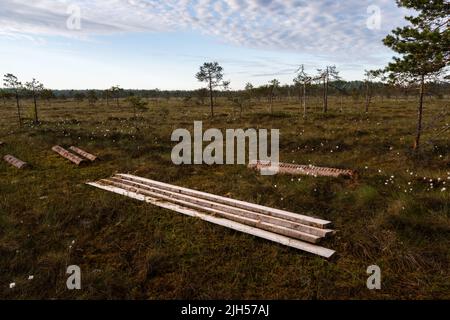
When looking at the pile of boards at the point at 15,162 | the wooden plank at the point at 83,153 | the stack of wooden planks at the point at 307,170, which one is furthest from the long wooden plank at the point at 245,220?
the pile of boards at the point at 15,162

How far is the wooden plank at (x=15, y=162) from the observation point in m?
13.1

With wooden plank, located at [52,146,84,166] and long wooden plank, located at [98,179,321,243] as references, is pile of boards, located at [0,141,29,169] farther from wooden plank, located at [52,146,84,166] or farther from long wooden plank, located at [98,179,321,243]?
long wooden plank, located at [98,179,321,243]

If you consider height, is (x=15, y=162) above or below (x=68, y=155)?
below

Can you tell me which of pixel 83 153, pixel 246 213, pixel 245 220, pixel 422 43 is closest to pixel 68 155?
pixel 83 153

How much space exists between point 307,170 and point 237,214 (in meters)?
3.97

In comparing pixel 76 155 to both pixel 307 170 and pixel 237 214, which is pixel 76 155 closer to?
pixel 237 214

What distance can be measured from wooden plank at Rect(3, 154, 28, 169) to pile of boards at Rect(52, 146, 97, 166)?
1.75m

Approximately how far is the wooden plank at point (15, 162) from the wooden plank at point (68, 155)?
172 cm

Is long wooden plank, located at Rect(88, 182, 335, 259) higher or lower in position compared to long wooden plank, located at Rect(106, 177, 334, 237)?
lower

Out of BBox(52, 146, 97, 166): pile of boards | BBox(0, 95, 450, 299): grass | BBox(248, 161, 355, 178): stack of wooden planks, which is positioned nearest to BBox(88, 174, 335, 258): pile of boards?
BBox(0, 95, 450, 299): grass

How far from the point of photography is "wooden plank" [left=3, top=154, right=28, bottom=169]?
43.1 ft

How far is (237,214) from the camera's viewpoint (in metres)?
8.05
